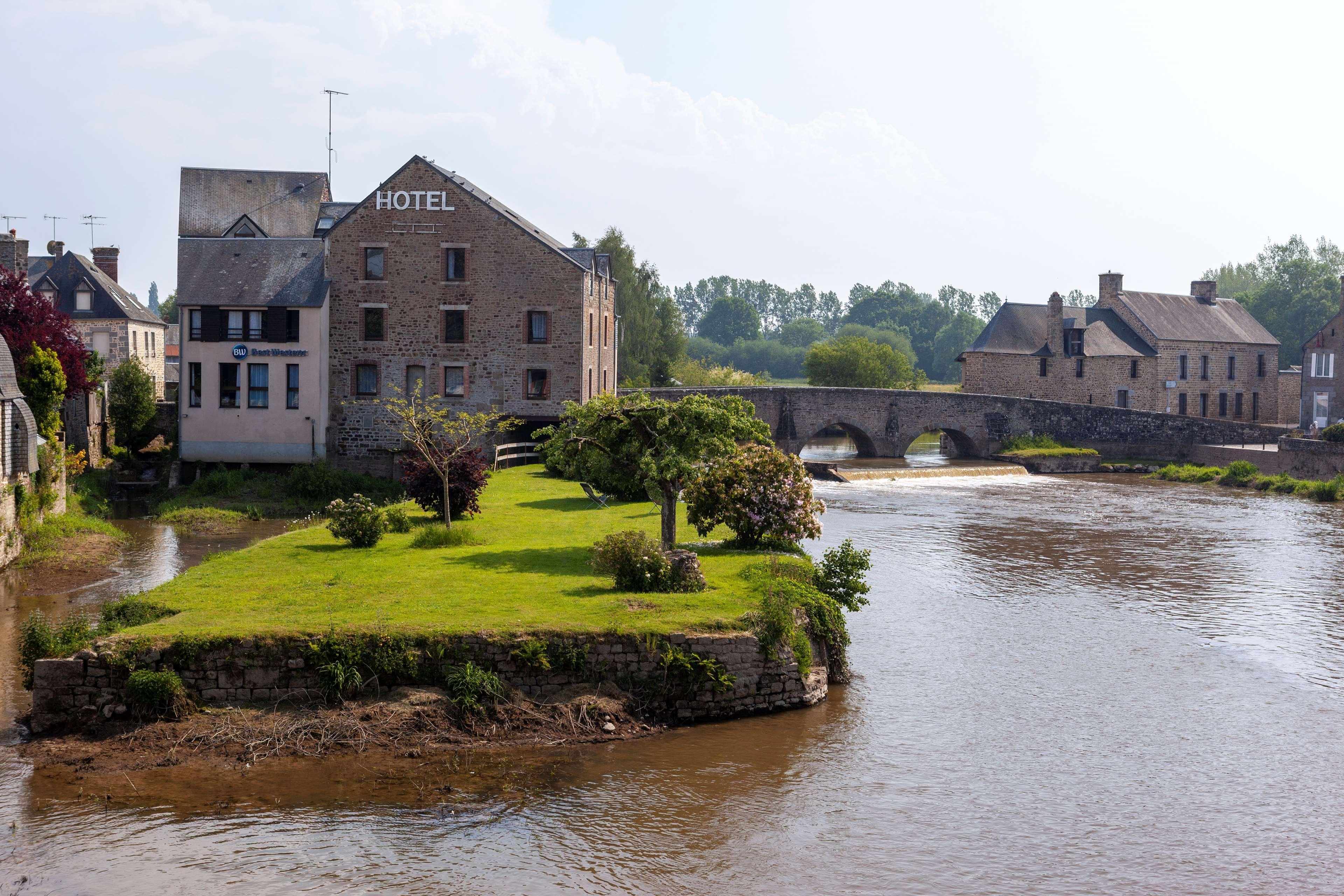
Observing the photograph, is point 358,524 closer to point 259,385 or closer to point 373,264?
point 259,385

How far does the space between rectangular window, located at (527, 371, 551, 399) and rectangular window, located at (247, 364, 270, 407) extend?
8.73 m

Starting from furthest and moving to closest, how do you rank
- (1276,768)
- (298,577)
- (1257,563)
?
(1257,563)
(298,577)
(1276,768)

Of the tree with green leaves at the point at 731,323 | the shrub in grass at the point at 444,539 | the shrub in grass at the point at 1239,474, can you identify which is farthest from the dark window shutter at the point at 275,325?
the tree with green leaves at the point at 731,323

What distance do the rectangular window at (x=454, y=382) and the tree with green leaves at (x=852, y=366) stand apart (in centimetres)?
4038

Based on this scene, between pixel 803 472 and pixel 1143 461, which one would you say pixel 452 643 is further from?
pixel 1143 461

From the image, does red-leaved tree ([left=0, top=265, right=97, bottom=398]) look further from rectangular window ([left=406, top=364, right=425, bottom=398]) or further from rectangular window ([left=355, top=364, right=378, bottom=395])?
rectangular window ([left=406, top=364, right=425, bottom=398])

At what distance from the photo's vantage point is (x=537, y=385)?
40.3 metres

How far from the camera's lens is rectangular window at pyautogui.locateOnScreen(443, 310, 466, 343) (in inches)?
1575

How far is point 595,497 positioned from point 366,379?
584 inches

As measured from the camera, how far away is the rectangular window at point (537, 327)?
39.9m

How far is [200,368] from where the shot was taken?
1499 inches

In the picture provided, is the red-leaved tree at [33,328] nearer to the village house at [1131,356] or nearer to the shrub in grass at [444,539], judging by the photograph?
the shrub in grass at [444,539]

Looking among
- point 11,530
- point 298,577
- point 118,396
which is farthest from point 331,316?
point 298,577

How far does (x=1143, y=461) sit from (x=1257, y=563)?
1185 inches
